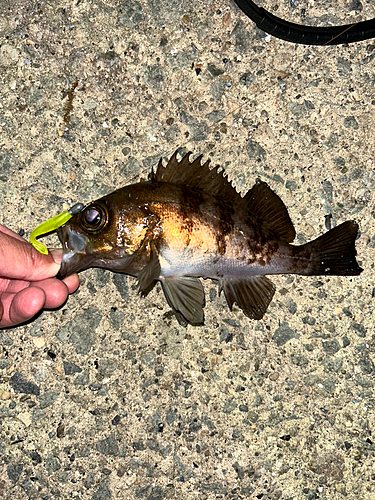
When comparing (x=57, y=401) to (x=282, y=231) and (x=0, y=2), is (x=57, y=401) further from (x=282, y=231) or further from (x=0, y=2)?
(x=0, y=2)

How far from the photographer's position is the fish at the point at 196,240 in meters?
3.01

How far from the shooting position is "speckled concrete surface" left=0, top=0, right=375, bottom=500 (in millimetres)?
3457

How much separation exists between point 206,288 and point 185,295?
0.35m

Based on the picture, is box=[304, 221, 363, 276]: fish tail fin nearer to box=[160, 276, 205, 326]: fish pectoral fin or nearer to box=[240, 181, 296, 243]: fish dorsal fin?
box=[240, 181, 296, 243]: fish dorsal fin

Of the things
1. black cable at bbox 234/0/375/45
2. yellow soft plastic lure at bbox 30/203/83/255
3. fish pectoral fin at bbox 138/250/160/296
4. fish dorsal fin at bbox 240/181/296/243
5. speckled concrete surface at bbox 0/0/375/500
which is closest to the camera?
fish pectoral fin at bbox 138/250/160/296

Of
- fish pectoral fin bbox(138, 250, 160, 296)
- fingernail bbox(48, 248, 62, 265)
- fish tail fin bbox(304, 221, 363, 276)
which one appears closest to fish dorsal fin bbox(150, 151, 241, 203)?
fish pectoral fin bbox(138, 250, 160, 296)

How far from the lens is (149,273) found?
300cm

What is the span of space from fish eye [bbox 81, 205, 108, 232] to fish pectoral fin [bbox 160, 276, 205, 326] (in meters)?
0.54

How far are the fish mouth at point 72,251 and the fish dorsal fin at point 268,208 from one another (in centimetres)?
110

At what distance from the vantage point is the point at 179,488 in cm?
344

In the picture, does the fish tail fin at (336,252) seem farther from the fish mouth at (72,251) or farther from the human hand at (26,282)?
the human hand at (26,282)

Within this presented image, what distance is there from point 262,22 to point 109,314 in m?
2.34

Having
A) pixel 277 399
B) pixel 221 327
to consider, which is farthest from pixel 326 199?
pixel 277 399

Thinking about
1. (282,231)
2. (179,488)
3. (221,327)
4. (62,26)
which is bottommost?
(179,488)
